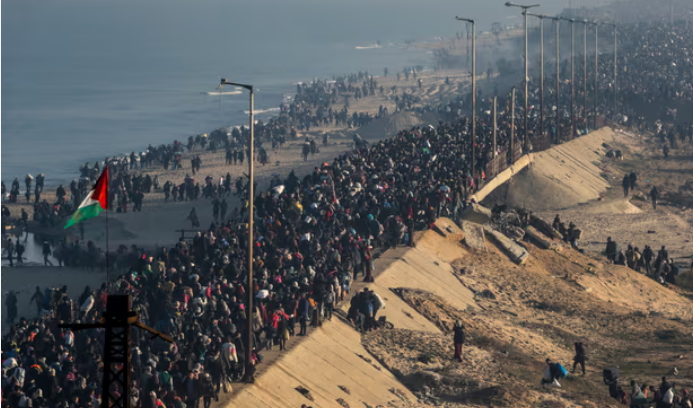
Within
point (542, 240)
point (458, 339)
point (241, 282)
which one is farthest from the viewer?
point (542, 240)

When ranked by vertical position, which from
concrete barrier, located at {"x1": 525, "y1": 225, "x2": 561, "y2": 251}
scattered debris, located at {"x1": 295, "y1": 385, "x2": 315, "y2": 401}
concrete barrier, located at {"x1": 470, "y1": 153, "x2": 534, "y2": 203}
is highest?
concrete barrier, located at {"x1": 470, "y1": 153, "x2": 534, "y2": 203}

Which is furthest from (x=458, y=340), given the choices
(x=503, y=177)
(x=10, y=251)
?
(x=503, y=177)

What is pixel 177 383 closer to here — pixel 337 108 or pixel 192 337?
pixel 192 337

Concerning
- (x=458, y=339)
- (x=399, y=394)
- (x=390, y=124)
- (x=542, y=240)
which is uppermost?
(x=390, y=124)

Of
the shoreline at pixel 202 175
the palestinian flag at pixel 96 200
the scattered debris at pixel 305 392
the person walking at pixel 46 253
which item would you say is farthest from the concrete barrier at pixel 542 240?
the palestinian flag at pixel 96 200

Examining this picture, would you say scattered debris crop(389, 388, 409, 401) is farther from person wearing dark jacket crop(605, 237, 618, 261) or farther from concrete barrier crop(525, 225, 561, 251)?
person wearing dark jacket crop(605, 237, 618, 261)

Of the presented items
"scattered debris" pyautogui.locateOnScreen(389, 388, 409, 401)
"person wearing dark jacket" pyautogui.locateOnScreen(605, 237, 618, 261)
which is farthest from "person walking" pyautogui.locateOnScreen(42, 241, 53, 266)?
"person wearing dark jacket" pyautogui.locateOnScreen(605, 237, 618, 261)

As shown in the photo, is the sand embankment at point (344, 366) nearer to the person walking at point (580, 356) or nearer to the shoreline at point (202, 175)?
the person walking at point (580, 356)

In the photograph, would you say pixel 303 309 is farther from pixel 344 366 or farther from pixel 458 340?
pixel 458 340
